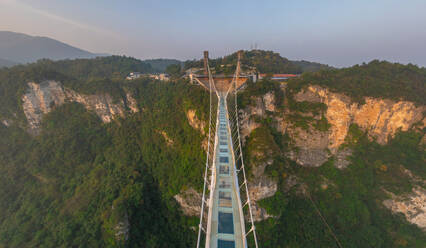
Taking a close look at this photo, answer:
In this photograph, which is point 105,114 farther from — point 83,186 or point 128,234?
point 128,234

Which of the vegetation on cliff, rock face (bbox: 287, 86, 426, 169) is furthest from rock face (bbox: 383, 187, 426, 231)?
the vegetation on cliff

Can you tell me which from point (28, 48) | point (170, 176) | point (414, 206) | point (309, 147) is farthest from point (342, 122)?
point (28, 48)

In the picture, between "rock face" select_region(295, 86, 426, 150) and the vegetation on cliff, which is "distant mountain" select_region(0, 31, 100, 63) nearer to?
the vegetation on cliff

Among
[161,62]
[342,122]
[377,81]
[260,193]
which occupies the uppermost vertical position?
[161,62]

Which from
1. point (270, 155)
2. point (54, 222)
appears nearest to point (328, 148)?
point (270, 155)

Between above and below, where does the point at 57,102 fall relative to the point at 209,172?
above

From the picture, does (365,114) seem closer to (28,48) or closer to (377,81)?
(377,81)
